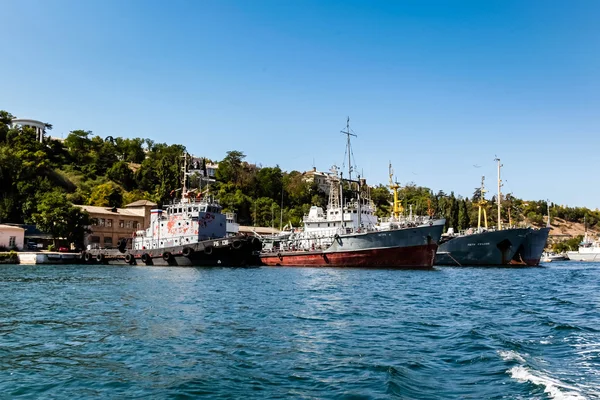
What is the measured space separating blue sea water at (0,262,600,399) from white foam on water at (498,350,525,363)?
0.04 meters

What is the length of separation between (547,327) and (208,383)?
11.9 m

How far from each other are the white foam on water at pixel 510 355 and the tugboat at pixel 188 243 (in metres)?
38.6

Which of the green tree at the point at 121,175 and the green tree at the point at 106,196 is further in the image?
the green tree at the point at 121,175

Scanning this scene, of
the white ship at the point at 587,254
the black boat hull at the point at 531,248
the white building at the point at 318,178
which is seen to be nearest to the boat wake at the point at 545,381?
the black boat hull at the point at 531,248

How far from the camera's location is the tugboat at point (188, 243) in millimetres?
50188

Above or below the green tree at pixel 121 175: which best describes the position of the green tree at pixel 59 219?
below

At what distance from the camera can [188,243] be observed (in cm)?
5238

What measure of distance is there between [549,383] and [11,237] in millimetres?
63867

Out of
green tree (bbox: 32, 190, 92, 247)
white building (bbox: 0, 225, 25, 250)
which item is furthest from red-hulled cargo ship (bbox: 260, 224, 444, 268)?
white building (bbox: 0, 225, 25, 250)

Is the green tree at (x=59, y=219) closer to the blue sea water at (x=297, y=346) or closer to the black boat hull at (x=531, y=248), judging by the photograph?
the blue sea water at (x=297, y=346)

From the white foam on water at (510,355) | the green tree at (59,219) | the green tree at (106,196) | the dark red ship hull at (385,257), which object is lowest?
the white foam on water at (510,355)

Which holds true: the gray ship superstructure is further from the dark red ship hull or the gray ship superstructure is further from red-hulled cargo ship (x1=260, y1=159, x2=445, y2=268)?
the dark red ship hull

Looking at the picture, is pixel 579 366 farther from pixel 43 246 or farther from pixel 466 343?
pixel 43 246

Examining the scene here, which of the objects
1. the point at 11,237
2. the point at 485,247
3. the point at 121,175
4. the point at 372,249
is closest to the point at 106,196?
the point at 121,175
